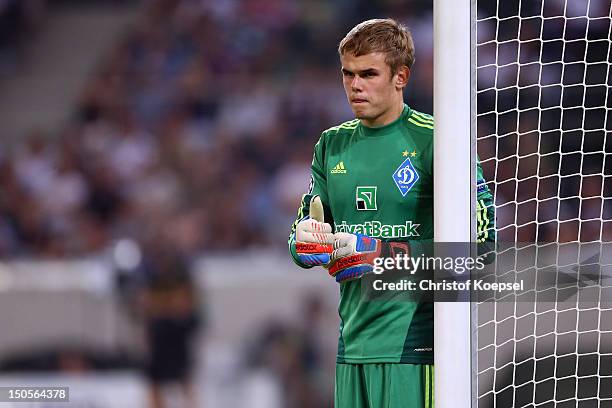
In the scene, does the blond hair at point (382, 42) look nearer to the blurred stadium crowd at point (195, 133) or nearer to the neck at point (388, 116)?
the neck at point (388, 116)

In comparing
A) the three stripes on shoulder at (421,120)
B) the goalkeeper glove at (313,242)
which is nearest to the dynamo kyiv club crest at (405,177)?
the three stripes on shoulder at (421,120)

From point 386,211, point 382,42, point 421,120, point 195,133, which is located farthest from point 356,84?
point 195,133

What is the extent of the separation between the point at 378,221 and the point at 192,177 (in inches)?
197

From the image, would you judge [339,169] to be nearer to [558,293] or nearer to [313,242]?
[313,242]

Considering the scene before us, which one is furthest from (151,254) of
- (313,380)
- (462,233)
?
(462,233)

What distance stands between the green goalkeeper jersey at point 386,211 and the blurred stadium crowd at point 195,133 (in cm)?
411

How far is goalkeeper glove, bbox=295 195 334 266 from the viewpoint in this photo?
2746mm

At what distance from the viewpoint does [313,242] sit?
9.02 feet

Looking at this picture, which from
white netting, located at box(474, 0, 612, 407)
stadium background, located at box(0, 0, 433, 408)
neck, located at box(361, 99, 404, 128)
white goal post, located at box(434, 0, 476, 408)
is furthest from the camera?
stadium background, located at box(0, 0, 433, 408)

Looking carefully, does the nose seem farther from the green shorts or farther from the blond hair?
the green shorts

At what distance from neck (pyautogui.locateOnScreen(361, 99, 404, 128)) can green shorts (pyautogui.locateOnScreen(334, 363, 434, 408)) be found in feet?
2.22

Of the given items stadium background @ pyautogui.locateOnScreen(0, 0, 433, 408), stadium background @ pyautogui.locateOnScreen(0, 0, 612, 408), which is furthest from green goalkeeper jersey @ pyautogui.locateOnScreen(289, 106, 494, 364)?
stadium background @ pyautogui.locateOnScreen(0, 0, 433, 408)

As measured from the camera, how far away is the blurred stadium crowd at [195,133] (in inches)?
290

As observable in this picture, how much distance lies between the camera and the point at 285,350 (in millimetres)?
6160
